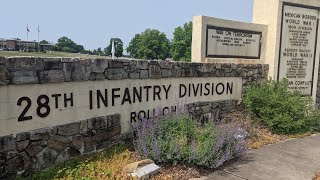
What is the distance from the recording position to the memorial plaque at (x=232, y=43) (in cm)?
729

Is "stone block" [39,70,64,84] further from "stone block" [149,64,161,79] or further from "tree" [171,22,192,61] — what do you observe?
"tree" [171,22,192,61]

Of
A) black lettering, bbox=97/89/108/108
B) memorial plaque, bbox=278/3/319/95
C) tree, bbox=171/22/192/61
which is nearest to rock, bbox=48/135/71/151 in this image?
black lettering, bbox=97/89/108/108

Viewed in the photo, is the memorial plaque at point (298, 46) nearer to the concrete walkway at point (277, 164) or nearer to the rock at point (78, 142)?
the concrete walkway at point (277, 164)

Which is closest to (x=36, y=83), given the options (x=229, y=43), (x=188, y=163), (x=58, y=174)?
(x=58, y=174)

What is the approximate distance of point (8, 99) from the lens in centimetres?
381

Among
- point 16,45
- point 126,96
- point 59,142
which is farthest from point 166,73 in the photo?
point 16,45

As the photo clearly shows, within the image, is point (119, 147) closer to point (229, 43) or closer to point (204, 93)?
point (204, 93)

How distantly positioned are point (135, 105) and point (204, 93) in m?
2.05

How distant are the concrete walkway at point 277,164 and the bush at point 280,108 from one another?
784mm

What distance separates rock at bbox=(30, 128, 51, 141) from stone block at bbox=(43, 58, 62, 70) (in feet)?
2.82

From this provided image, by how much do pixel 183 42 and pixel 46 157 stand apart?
5718 cm

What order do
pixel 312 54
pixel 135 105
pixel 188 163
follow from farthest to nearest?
pixel 312 54
pixel 135 105
pixel 188 163

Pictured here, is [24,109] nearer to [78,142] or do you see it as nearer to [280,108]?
[78,142]

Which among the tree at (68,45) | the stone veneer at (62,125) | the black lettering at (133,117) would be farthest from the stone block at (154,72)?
the tree at (68,45)
